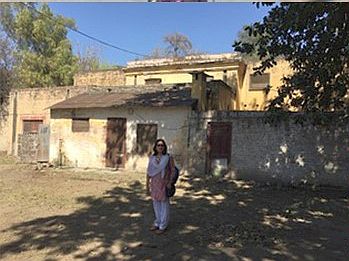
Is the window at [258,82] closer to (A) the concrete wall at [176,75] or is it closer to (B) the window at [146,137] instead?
(A) the concrete wall at [176,75]

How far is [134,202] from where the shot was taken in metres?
11.2

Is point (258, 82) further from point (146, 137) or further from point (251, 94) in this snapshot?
point (146, 137)

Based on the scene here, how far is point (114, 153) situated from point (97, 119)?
72.4 inches

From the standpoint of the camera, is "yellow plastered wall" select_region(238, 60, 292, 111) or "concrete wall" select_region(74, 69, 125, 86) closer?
"yellow plastered wall" select_region(238, 60, 292, 111)

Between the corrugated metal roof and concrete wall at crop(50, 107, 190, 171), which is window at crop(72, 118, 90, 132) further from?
the corrugated metal roof

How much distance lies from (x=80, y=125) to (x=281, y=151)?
32.5 ft

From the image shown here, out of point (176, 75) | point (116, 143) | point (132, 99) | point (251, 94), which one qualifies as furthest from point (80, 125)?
point (251, 94)

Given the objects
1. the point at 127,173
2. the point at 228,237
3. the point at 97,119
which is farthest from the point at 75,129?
the point at 228,237

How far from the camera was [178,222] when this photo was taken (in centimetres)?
876

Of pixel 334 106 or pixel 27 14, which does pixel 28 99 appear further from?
pixel 334 106

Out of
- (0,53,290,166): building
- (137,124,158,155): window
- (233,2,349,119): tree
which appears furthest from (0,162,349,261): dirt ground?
(0,53,290,166): building

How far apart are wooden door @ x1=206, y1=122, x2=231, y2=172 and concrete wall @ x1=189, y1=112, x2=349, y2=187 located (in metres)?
0.18

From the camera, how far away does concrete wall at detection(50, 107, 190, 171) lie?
57.7 feet

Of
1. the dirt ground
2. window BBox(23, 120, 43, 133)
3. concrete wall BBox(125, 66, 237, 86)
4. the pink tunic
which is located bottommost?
the dirt ground
